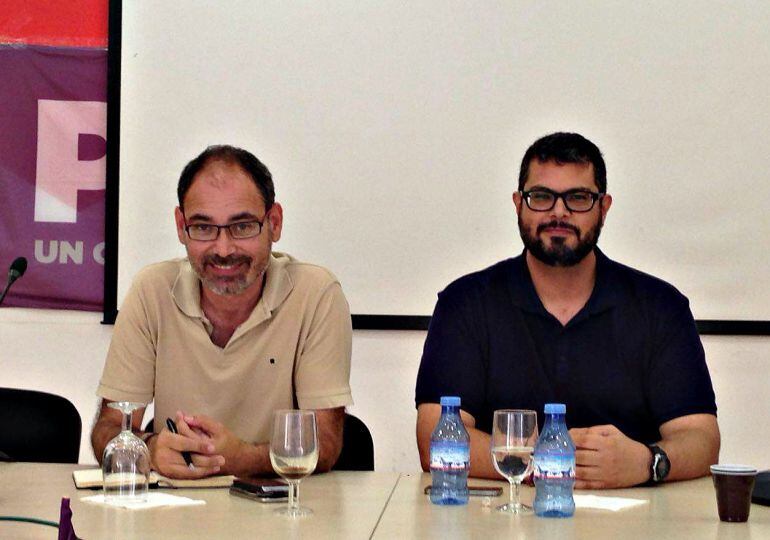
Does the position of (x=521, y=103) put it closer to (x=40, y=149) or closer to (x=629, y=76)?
(x=629, y=76)

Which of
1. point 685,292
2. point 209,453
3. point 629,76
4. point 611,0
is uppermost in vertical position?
point 611,0

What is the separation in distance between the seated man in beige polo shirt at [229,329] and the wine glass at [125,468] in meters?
0.54

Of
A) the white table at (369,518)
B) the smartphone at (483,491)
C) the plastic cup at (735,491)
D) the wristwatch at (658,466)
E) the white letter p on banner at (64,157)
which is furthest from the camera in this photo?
the white letter p on banner at (64,157)

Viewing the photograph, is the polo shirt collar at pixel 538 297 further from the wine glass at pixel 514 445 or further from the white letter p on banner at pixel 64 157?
the white letter p on banner at pixel 64 157

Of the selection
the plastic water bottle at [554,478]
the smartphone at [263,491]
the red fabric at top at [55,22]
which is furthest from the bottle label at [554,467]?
the red fabric at top at [55,22]

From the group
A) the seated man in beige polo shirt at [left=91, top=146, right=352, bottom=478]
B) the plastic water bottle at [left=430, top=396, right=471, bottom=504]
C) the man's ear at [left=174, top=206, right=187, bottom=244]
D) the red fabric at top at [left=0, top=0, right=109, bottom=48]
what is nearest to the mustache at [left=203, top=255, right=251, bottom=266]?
the seated man in beige polo shirt at [left=91, top=146, right=352, bottom=478]

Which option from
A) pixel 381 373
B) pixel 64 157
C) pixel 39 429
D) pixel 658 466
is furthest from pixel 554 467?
pixel 64 157

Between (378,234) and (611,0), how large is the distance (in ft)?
3.79

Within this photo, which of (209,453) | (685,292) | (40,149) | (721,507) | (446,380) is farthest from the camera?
(40,149)

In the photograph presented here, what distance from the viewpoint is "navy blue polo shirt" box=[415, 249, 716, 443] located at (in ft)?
8.91

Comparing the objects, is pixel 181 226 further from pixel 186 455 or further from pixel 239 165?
pixel 186 455

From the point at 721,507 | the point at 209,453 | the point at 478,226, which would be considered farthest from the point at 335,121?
the point at 721,507

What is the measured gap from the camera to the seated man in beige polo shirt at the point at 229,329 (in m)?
2.76

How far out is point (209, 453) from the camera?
241 centimetres
